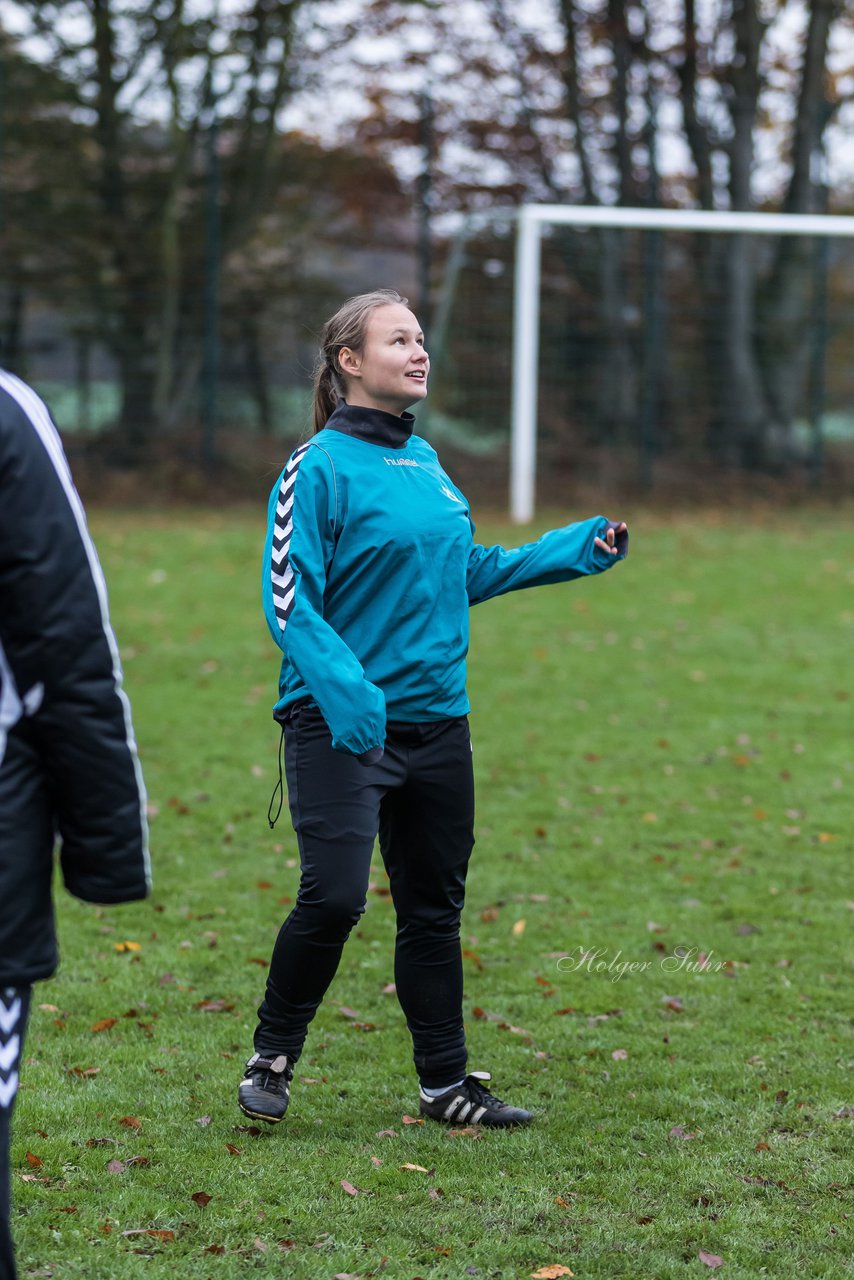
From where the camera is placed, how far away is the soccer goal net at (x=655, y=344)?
20.3 m

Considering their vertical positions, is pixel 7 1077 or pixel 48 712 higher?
pixel 48 712

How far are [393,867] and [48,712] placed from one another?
170cm

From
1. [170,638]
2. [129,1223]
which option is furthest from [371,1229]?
[170,638]

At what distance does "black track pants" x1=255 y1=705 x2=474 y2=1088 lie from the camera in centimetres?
366

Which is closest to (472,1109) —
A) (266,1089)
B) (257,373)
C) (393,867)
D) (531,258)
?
(266,1089)

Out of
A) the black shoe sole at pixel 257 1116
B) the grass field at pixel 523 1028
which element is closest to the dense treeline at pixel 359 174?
the grass field at pixel 523 1028

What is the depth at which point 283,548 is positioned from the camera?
3.64m

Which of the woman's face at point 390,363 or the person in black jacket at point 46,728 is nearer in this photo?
the person in black jacket at point 46,728

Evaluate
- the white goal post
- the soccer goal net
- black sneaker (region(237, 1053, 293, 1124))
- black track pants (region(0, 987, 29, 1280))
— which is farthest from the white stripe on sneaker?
the soccer goal net

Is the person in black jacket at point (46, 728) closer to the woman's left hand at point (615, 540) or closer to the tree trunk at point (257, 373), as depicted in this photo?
the woman's left hand at point (615, 540)

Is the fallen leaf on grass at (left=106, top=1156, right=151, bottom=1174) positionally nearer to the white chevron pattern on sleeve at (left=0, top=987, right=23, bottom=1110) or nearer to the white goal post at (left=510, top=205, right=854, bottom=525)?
the white chevron pattern on sleeve at (left=0, top=987, right=23, bottom=1110)

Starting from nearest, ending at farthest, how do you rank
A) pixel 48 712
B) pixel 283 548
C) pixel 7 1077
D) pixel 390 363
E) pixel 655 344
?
1. pixel 48 712
2. pixel 7 1077
3. pixel 283 548
4. pixel 390 363
5. pixel 655 344

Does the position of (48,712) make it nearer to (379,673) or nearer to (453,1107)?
(379,673)

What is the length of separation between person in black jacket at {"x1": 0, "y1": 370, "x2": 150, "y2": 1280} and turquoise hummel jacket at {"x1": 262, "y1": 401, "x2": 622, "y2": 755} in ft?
3.40
